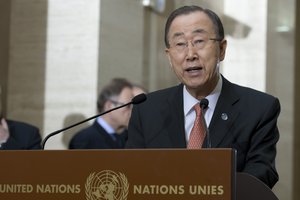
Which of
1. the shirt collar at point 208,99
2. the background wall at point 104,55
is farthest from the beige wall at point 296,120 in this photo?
the shirt collar at point 208,99

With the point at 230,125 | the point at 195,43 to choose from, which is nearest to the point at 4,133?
the point at 195,43

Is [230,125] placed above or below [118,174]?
above

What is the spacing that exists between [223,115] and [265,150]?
0.30 m

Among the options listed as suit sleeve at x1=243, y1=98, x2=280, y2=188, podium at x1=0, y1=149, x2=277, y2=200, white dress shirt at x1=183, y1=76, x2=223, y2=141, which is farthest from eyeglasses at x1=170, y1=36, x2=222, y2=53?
podium at x1=0, y1=149, x2=277, y2=200

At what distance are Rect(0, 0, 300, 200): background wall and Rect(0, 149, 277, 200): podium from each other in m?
5.34

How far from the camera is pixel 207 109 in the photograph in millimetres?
3912

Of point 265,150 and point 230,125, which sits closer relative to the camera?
point 265,150

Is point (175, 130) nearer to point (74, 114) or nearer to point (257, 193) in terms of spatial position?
point (257, 193)

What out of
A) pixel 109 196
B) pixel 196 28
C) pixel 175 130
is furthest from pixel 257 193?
pixel 196 28

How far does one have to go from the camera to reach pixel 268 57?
28.0 feet

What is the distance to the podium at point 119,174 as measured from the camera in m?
2.61

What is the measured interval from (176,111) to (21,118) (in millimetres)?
4936

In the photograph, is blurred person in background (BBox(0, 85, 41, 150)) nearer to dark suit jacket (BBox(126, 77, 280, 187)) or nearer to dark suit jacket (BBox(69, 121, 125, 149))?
dark suit jacket (BBox(69, 121, 125, 149))

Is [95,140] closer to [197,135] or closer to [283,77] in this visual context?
[283,77]
